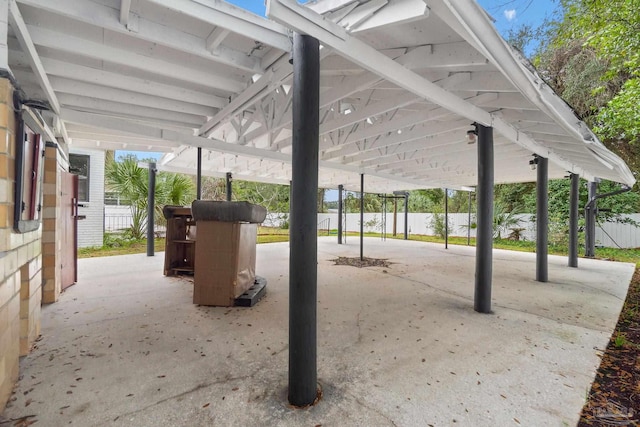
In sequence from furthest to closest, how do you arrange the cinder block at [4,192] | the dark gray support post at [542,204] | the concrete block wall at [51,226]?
the dark gray support post at [542,204] → the concrete block wall at [51,226] → the cinder block at [4,192]

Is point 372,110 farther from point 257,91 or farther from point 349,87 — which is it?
point 257,91

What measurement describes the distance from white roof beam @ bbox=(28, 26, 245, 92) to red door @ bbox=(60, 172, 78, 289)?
81.5 inches

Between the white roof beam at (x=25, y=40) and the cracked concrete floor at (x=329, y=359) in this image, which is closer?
the cracked concrete floor at (x=329, y=359)

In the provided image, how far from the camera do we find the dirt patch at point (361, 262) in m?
6.64

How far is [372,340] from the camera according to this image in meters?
2.66

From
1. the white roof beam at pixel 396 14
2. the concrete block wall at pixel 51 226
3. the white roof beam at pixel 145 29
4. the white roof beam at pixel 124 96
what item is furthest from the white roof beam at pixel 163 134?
the white roof beam at pixel 396 14

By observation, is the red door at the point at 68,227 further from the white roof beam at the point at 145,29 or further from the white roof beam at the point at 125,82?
the white roof beam at the point at 145,29

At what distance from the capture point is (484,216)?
11.7 feet

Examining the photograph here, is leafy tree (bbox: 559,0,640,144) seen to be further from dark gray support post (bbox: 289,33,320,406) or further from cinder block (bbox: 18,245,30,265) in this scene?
cinder block (bbox: 18,245,30,265)

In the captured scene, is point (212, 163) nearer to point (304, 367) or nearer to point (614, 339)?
point (304, 367)

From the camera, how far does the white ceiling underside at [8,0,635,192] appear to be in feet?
6.50

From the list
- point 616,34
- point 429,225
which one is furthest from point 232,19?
point 429,225

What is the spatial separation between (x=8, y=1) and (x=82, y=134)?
4.40 m

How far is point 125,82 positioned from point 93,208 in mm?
7122
